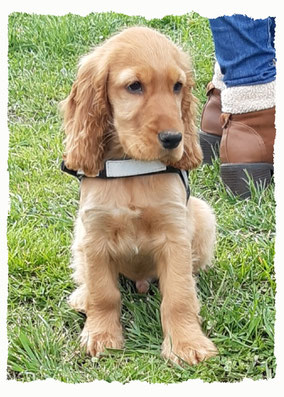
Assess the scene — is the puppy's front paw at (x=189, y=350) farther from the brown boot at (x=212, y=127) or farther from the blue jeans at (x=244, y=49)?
the brown boot at (x=212, y=127)

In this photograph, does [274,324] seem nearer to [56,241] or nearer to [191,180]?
[56,241]

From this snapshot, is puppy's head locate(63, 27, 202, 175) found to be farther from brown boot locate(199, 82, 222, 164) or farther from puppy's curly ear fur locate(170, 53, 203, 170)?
brown boot locate(199, 82, 222, 164)

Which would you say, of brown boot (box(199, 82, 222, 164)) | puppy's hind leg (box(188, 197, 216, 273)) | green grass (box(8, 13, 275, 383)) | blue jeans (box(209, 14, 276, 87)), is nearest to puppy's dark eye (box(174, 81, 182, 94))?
puppy's hind leg (box(188, 197, 216, 273))

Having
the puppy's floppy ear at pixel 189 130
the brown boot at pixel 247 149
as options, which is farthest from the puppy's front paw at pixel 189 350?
the brown boot at pixel 247 149

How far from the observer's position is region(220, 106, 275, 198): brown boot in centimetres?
392

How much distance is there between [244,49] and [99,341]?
1.90 meters

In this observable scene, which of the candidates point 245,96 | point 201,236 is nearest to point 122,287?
point 201,236

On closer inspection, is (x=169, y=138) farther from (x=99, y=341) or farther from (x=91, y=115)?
(x=99, y=341)

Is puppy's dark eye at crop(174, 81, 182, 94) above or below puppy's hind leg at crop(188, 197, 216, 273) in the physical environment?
above

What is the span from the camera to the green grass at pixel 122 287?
8.29 ft

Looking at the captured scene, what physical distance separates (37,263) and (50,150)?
4.65 ft

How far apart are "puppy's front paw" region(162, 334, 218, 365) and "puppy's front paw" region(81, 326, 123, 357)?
7.7 inches

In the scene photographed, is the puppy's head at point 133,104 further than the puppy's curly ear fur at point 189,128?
No

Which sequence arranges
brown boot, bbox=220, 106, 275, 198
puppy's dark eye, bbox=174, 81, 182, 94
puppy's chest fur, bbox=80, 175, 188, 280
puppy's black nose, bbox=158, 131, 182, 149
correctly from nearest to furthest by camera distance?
puppy's black nose, bbox=158, 131, 182, 149 < puppy's dark eye, bbox=174, 81, 182, 94 < puppy's chest fur, bbox=80, 175, 188, 280 < brown boot, bbox=220, 106, 275, 198
